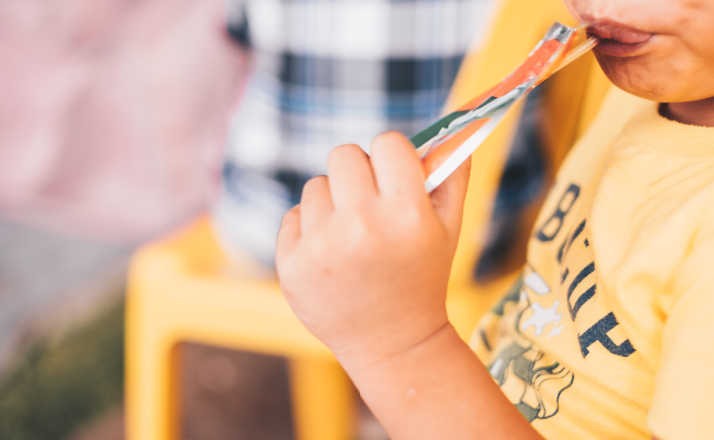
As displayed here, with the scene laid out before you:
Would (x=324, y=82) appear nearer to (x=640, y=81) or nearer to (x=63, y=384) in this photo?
(x=640, y=81)

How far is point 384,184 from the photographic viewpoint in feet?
1.41

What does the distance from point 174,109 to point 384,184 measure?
36.0 inches

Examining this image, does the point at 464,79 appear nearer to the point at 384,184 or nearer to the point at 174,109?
the point at 384,184

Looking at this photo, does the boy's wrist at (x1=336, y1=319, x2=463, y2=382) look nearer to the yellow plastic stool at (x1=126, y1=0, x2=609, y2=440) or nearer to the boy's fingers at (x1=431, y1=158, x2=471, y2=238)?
the boy's fingers at (x1=431, y1=158, x2=471, y2=238)

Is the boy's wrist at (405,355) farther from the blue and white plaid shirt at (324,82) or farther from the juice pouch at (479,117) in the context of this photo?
the blue and white plaid shirt at (324,82)

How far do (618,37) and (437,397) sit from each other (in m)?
0.26

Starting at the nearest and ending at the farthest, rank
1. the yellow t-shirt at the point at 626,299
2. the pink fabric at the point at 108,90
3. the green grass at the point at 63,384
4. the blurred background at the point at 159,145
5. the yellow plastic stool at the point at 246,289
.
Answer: the yellow t-shirt at the point at 626,299 < the yellow plastic stool at the point at 246,289 < the blurred background at the point at 159,145 < the pink fabric at the point at 108,90 < the green grass at the point at 63,384

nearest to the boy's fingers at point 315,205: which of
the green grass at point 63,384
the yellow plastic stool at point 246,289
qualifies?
the yellow plastic stool at point 246,289

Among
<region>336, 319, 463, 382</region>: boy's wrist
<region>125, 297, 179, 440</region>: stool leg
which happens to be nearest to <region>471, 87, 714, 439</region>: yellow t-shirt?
<region>336, 319, 463, 382</region>: boy's wrist

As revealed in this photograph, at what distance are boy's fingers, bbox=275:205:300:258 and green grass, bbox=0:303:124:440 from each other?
3.88 ft

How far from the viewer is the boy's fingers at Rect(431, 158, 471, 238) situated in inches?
17.7

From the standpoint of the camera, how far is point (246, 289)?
1.02m

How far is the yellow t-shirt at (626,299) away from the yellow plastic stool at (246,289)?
9.9 inches

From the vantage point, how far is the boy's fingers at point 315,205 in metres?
0.44
